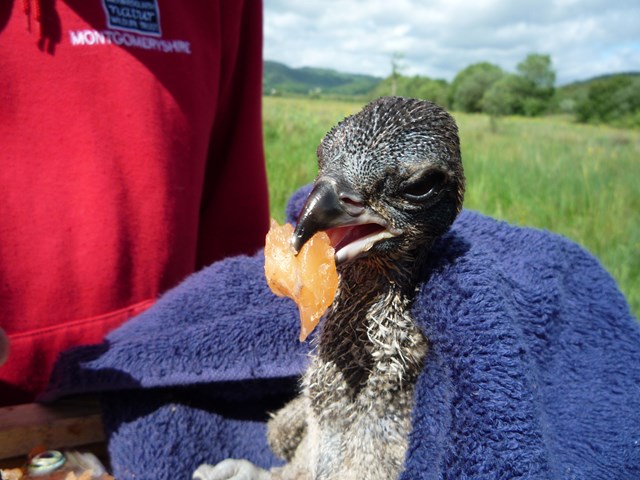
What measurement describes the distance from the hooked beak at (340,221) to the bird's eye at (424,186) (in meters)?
0.07

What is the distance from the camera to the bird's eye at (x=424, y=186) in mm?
957

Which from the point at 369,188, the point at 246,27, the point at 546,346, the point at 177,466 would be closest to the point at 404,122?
the point at 369,188

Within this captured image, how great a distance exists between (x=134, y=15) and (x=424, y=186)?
1.08m

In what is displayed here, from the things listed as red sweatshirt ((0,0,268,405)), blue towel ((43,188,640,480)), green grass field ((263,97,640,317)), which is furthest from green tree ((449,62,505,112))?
blue towel ((43,188,640,480))

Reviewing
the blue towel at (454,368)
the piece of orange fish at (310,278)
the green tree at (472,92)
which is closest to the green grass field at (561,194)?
the blue towel at (454,368)

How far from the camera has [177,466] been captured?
133 centimetres

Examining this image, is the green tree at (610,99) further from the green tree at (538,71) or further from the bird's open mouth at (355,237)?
the bird's open mouth at (355,237)

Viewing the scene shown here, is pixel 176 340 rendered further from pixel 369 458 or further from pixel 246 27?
pixel 246 27

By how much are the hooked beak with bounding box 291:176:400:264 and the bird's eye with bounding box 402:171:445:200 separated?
0.07m

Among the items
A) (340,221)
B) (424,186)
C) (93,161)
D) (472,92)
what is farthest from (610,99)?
(340,221)

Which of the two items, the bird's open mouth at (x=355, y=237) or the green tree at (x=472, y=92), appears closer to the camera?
the bird's open mouth at (x=355, y=237)

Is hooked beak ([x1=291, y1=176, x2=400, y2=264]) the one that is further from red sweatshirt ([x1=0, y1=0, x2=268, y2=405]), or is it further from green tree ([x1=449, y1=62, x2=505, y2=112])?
green tree ([x1=449, y1=62, x2=505, y2=112])

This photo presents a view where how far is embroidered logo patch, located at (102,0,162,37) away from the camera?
1.55 metres

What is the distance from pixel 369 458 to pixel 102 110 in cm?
116
